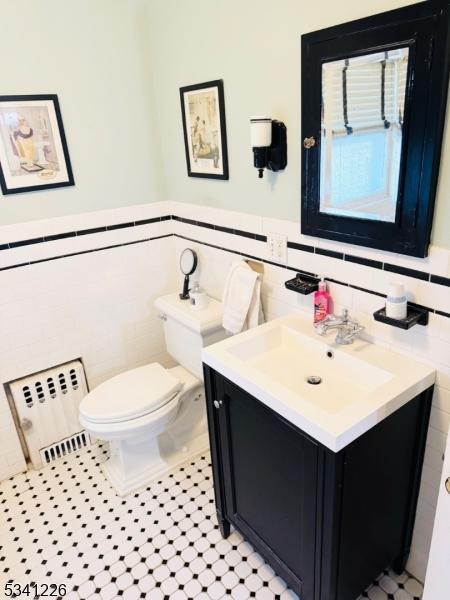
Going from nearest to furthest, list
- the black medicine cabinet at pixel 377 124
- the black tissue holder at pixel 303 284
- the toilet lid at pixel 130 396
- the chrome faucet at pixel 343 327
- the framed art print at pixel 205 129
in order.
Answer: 1. the black medicine cabinet at pixel 377 124
2. the chrome faucet at pixel 343 327
3. the black tissue holder at pixel 303 284
4. the framed art print at pixel 205 129
5. the toilet lid at pixel 130 396

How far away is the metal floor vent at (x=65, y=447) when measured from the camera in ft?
7.60

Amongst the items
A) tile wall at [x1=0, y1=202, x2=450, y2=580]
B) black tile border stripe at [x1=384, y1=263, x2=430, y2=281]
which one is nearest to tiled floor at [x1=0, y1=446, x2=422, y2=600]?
tile wall at [x1=0, y1=202, x2=450, y2=580]

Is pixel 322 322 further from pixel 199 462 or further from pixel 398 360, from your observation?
pixel 199 462

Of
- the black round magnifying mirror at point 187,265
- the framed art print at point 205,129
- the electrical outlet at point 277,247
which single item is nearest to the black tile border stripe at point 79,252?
the black round magnifying mirror at point 187,265

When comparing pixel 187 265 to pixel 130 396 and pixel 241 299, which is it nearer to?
pixel 241 299

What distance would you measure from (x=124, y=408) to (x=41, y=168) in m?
1.16

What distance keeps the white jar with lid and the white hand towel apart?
641 millimetres

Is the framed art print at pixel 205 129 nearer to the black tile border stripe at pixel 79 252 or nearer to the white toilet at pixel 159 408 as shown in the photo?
the black tile border stripe at pixel 79 252

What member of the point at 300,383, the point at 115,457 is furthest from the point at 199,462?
the point at 300,383

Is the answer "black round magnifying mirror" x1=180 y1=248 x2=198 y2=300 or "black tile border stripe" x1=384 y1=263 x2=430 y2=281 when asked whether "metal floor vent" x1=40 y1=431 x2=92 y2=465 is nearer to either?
"black round magnifying mirror" x1=180 y1=248 x2=198 y2=300

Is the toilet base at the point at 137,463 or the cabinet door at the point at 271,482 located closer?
the cabinet door at the point at 271,482

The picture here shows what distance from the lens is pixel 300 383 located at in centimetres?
146

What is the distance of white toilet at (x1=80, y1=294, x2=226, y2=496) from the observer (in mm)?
1954

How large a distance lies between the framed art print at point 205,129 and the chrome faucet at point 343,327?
0.81m
